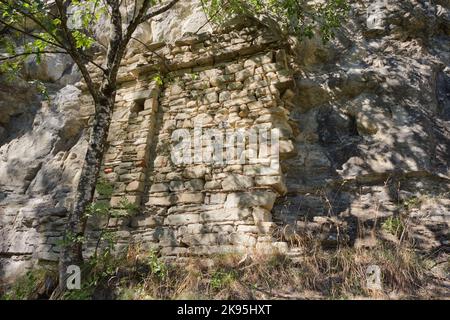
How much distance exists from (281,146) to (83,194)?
2.65 meters

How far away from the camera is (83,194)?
4.07m

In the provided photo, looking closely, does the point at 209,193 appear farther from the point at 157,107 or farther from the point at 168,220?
the point at 157,107

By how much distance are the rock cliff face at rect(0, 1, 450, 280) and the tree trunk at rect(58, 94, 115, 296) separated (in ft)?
2.65

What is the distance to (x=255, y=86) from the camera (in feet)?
15.9

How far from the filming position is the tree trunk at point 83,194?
3.89 meters

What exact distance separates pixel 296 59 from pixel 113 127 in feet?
10.8

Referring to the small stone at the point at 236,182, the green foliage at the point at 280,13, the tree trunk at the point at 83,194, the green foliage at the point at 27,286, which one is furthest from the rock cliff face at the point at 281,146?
the tree trunk at the point at 83,194

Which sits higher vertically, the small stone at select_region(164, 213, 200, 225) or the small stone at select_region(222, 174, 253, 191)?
the small stone at select_region(222, 174, 253, 191)

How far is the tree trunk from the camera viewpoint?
3.89 meters

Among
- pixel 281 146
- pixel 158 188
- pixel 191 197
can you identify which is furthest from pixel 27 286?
pixel 281 146

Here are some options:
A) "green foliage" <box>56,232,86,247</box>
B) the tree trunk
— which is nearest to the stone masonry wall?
the tree trunk

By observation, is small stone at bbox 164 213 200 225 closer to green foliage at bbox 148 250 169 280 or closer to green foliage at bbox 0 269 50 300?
green foliage at bbox 148 250 169 280

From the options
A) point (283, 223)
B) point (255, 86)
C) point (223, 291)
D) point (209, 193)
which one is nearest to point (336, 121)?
point (255, 86)

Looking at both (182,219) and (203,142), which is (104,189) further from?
(203,142)
